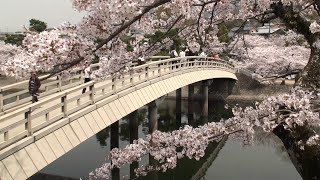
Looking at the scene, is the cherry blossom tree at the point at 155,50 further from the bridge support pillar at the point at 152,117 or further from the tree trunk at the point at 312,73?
the bridge support pillar at the point at 152,117

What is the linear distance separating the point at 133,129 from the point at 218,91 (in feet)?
57.7

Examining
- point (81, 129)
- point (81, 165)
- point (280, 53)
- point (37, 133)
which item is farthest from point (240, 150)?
point (37, 133)

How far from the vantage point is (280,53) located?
22.0 metres

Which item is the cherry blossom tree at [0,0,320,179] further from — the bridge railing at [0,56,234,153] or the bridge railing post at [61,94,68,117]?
the bridge railing post at [61,94,68,117]

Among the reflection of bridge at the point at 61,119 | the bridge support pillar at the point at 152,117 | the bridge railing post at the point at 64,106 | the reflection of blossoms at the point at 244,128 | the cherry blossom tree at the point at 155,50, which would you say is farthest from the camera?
the bridge support pillar at the point at 152,117

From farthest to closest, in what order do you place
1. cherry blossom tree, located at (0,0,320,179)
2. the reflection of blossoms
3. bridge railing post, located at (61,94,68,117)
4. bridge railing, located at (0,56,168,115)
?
Result: bridge railing, located at (0,56,168,115) → bridge railing post, located at (61,94,68,117) → the reflection of blossoms → cherry blossom tree, located at (0,0,320,179)

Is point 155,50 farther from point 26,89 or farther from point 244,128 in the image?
point 26,89

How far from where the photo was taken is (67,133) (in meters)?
9.09

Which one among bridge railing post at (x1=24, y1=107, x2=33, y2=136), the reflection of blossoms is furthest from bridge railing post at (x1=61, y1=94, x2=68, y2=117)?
the reflection of blossoms

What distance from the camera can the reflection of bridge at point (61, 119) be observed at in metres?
7.19

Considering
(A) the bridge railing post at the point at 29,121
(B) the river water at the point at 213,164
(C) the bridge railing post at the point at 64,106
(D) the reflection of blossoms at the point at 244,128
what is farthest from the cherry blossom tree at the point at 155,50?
(B) the river water at the point at 213,164

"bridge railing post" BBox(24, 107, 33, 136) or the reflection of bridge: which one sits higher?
"bridge railing post" BBox(24, 107, 33, 136)

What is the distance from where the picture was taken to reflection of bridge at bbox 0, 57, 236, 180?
7191 millimetres

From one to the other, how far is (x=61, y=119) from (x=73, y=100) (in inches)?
24.8
